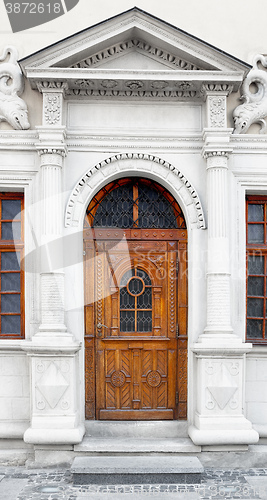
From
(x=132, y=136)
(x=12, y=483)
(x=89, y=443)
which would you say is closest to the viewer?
(x=12, y=483)

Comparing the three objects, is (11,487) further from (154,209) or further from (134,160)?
(134,160)

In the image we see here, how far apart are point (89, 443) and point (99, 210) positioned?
9.87 feet

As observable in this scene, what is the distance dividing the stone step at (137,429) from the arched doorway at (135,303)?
126mm

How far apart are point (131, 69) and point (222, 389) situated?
13.6 feet

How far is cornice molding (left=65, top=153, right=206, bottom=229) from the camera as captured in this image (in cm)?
629

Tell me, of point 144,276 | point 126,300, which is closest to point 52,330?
point 126,300

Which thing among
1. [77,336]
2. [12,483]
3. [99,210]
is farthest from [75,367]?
[99,210]

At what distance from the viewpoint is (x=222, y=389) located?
5891mm

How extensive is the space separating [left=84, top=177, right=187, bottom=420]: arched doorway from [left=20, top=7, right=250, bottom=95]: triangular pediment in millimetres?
1381

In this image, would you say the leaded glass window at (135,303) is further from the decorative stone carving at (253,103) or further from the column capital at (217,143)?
the decorative stone carving at (253,103)

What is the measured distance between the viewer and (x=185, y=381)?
6441 mm

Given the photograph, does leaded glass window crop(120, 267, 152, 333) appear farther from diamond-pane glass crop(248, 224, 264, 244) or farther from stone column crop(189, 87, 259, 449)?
diamond-pane glass crop(248, 224, 264, 244)

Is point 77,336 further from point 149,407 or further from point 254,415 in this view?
point 254,415

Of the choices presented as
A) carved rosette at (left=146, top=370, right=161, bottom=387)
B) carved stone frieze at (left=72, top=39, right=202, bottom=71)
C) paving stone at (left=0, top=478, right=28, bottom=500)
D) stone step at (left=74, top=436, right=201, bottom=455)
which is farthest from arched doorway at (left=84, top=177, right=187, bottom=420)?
carved stone frieze at (left=72, top=39, right=202, bottom=71)
